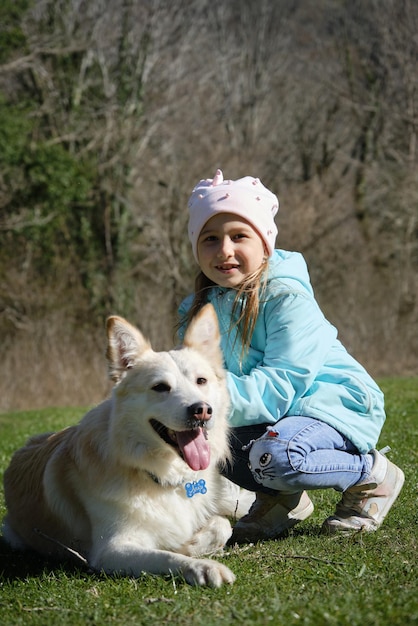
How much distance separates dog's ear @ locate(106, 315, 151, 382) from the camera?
3.65 meters

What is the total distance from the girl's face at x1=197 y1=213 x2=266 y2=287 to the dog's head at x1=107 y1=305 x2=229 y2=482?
40cm

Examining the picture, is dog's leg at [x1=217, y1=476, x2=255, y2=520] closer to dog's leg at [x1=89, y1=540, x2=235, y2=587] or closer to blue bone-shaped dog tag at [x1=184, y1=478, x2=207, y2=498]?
blue bone-shaped dog tag at [x1=184, y1=478, x2=207, y2=498]

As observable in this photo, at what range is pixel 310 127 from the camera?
2522cm

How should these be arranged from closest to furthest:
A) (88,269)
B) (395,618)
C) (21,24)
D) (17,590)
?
(395,618) → (17,590) → (21,24) → (88,269)

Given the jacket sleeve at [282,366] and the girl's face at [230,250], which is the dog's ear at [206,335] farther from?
the girl's face at [230,250]

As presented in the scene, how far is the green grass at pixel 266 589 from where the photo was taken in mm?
2699

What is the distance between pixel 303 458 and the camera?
3.64 m

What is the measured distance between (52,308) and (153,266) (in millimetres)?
3366

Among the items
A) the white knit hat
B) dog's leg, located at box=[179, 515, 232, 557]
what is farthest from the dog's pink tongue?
the white knit hat

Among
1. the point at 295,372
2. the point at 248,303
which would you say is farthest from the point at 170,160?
the point at 295,372

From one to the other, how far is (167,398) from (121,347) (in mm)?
350

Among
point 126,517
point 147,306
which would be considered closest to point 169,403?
point 126,517

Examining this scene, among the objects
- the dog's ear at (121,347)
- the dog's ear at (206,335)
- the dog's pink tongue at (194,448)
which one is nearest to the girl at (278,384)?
the dog's ear at (206,335)

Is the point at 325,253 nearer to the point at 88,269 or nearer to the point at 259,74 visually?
the point at 88,269
